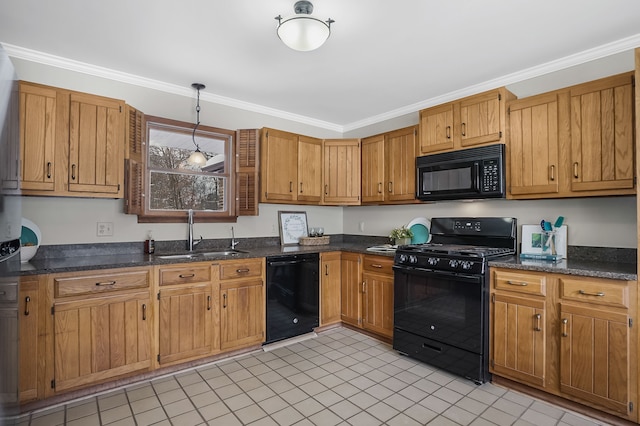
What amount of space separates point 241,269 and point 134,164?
1.33 m

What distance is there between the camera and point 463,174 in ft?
10.1

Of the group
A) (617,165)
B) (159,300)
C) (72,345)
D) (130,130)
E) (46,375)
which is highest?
(130,130)

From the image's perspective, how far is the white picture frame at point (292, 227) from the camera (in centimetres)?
414

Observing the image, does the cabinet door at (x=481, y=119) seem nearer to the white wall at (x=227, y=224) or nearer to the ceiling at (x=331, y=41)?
the ceiling at (x=331, y=41)

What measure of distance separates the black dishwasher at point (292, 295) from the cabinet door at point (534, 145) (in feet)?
Result: 6.92

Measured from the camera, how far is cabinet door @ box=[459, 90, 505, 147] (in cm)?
288

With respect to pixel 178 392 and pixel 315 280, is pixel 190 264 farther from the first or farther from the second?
pixel 315 280

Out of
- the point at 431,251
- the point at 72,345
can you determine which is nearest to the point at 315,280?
the point at 431,251

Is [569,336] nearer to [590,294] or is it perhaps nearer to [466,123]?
[590,294]

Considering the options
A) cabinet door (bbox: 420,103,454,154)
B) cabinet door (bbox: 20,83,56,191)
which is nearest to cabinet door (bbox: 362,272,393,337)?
cabinet door (bbox: 420,103,454,154)

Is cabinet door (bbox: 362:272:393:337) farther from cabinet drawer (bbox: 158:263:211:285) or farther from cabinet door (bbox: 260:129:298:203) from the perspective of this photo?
cabinet drawer (bbox: 158:263:211:285)

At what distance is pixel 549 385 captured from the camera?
229 centimetres

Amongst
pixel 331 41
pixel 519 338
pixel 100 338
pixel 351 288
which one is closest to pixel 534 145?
pixel 519 338

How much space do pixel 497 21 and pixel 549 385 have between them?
100 inches
